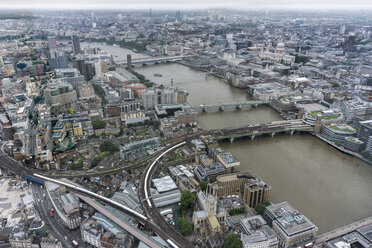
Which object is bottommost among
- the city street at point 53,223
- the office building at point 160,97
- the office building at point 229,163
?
the city street at point 53,223

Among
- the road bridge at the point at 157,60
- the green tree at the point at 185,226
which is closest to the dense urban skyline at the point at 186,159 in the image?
the green tree at the point at 185,226

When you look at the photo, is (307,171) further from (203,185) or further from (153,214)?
(153,214)

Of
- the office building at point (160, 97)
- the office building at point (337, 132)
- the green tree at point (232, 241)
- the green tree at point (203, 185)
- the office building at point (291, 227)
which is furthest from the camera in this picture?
the office building at point (160, 97)

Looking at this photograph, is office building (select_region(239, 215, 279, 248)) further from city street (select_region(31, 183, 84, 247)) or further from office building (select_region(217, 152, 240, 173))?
city street (select_region(31, 183, 84, 247))

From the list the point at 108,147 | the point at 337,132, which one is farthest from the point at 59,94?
the point at 337,132

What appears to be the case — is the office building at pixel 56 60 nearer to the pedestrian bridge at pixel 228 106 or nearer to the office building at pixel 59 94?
the office building at pixel 59 94

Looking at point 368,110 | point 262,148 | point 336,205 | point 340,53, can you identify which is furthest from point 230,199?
point 340,53

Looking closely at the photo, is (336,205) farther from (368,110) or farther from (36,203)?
(36,203)
